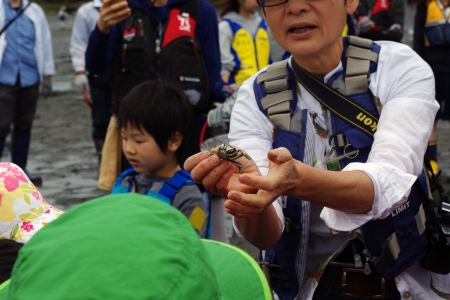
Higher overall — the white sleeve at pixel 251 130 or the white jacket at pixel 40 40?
the white sleeve at pixel 251 130

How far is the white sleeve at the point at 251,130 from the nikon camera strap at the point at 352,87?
16 centimetres

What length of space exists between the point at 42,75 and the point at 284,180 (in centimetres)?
618

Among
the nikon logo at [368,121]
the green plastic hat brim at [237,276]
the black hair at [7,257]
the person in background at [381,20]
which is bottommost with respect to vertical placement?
the person in background at [381,20]

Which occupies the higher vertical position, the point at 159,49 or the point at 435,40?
the point at 159,49

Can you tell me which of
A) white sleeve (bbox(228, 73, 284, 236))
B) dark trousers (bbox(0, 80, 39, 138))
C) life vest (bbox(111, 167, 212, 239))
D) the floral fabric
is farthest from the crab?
dark trousers (bbox(0, 80, 39, 138))

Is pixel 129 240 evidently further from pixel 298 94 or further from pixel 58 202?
pixel 58 202

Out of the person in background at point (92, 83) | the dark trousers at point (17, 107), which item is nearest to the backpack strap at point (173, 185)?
the person in background at point (92, 83)

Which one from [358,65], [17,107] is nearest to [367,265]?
[358,65]

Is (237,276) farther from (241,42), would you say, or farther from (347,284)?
(241,42)

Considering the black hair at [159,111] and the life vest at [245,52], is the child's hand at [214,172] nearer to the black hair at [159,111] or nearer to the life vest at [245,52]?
the black hair at [159,111]

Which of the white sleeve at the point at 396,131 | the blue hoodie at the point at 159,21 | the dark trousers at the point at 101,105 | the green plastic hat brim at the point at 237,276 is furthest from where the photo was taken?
the dark trousers at the point at 101,105

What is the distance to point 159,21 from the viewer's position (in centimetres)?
466

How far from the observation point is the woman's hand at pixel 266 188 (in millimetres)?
1826

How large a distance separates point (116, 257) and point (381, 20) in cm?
763
